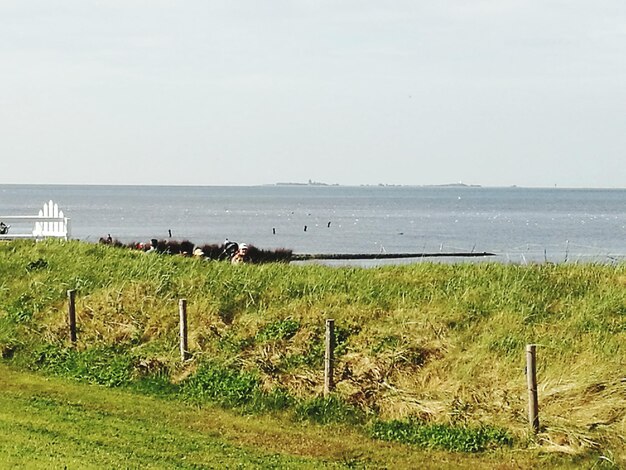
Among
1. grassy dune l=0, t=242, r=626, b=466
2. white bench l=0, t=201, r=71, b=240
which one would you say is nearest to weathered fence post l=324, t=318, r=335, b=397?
grassy dune l=0, t=242, r=626, b=466

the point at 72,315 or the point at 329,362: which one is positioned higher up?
the point at 72,315

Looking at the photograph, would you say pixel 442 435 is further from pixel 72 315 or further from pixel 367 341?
pixel 72 315

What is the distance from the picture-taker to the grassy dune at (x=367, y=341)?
17.0m

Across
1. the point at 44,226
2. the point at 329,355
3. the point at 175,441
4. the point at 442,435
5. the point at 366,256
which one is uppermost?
the point at 44,226

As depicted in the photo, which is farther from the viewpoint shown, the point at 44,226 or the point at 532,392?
the point at 44,226

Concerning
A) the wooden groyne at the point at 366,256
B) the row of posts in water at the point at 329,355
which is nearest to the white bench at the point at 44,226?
the row of posts in water at the point at 329,355

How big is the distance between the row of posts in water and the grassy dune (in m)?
0.22

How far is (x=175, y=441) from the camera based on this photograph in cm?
1555

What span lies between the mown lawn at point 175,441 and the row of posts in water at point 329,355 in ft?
3.02

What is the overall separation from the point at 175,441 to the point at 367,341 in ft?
19.7

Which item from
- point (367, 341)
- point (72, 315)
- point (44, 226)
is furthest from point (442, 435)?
point (44, 226)

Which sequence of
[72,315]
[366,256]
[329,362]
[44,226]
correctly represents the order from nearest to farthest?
[329,362]
[72,315]
[44,226]
[366,256]

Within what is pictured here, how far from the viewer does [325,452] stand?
52.4 ft

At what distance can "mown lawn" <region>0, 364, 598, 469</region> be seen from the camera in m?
14.2
